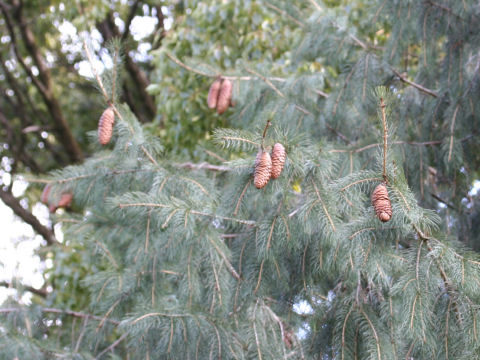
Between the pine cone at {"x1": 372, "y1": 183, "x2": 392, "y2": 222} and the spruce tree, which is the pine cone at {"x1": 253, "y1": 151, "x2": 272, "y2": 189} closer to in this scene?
the spruce tree

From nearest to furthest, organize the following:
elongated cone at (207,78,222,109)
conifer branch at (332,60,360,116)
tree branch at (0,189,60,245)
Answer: conifer branch at (332,60,360,116), elongated cone at (207,78,222,109), tree branch at (0,189,60,245)

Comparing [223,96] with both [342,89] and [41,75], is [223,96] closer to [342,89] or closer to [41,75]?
[342,89]

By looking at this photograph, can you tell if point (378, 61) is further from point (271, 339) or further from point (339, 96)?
point (271, 339)

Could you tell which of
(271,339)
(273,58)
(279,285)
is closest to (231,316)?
(271,339)

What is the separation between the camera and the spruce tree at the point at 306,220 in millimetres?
1641

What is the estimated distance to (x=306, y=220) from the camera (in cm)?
182

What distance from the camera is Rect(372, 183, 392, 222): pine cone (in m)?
1.44

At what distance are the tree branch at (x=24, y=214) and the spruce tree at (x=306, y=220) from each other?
288 cm

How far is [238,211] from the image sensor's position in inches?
74.7

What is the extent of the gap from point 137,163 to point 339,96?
45.7 inches

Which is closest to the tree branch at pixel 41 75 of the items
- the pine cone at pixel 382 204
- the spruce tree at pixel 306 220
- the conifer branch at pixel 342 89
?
the spruce tree at pixel 306 220

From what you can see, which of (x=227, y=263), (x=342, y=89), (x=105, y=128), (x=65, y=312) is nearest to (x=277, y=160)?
(x=227, y=263)

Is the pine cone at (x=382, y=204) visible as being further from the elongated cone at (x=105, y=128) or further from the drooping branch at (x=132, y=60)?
the drooping branch at (x=132, y=60)

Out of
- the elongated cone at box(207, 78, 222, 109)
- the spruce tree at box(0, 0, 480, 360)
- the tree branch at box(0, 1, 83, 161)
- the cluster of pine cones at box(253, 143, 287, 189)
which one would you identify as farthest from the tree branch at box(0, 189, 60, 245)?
the cluster of pine cones at box(253, 143, 287, 189)
